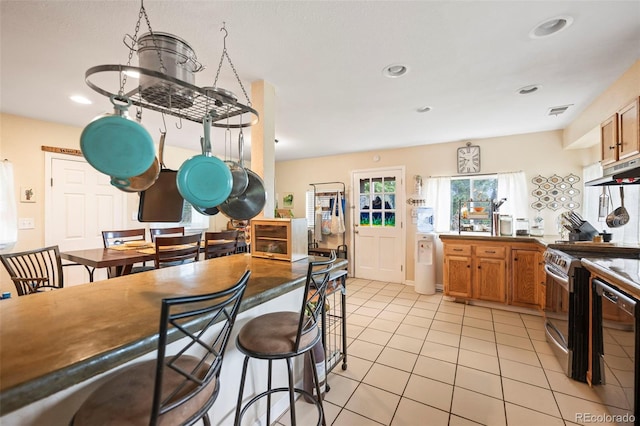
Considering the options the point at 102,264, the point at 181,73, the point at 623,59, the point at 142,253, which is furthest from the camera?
the point at 142,253

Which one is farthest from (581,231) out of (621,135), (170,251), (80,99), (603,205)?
(80,99)

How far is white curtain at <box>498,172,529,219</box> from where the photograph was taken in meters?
3.83

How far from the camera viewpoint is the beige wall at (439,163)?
145 inches

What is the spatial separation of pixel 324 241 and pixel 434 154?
256 cm

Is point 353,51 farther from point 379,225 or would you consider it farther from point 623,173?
point 379,225

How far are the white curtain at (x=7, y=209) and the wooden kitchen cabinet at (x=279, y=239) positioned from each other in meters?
3.01

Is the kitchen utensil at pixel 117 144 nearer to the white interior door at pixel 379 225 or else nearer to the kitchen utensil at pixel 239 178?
the kitchen utensil at pixel 239 178

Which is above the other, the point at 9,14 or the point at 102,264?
the point at 9,14

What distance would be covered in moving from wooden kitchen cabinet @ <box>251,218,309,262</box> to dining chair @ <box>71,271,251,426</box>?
0.80 m

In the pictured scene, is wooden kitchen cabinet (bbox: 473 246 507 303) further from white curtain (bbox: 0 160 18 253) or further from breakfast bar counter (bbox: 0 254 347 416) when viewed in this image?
white curtain (bbox: 0 160 18 253)

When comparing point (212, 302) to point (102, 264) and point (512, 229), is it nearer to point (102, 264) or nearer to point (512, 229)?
point (102, 264)

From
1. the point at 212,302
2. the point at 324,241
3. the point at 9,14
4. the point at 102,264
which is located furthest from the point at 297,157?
the point at 212,302

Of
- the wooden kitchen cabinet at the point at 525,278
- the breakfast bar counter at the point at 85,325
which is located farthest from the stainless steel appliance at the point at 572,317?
the breakfast bar counter at the point at 85,325

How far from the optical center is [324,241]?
5.47 metres
